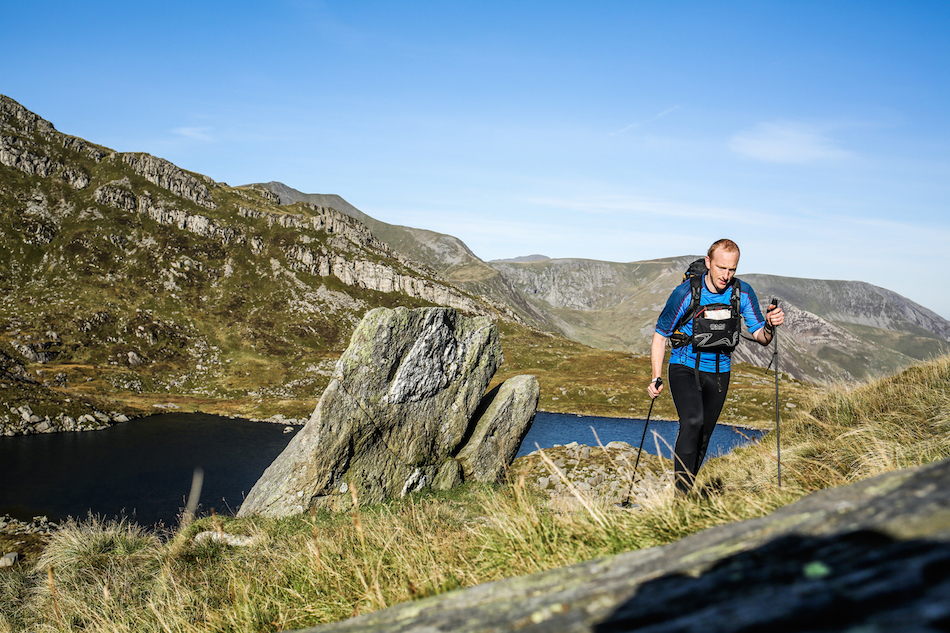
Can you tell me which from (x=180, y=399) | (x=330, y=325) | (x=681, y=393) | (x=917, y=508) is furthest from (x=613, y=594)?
(x=330, y=325)

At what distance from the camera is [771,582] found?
1581mm

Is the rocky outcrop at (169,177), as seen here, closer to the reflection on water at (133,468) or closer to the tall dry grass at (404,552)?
the reflection on water at (133,468)

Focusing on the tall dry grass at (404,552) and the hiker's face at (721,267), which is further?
the hiker's face at (721,267)

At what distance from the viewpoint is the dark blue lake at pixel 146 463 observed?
36875 millimetres

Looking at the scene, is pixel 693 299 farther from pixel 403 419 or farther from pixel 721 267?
pixel 403 419

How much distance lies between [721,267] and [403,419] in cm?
1318

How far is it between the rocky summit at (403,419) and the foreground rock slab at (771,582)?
13675 millimetres

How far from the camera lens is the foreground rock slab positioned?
1260 mm

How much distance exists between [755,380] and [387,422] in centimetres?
9908

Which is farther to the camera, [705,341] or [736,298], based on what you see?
[736,298]

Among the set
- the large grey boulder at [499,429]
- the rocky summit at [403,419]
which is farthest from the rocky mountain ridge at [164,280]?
the large grey boulder at [499,429]

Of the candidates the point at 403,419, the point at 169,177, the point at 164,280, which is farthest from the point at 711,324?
the point at 169,177

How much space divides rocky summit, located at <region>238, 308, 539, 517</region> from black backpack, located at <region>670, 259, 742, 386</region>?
37.8ft

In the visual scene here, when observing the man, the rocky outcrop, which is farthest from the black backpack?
the rocky outcrop
